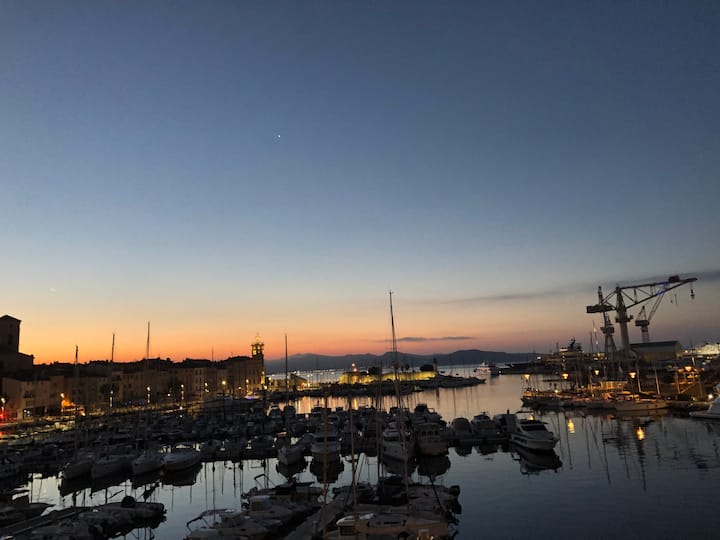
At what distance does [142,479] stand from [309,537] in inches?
878

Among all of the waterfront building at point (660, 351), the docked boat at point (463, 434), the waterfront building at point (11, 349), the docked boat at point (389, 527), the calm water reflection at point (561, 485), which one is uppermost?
the waterfront building at point (11, 349)

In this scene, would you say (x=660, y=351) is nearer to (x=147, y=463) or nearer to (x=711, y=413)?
(x=711, y=413)

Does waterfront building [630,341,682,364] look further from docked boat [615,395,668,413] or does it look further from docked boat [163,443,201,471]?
docked boat [163,443,201,471]

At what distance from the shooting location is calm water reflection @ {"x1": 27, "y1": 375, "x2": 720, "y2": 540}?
76.3ft

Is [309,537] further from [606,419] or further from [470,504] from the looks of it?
[606,419]

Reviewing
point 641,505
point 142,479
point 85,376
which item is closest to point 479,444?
point 641,505

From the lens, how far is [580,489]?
29.0 meters

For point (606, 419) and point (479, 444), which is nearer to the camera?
point (479, 444)

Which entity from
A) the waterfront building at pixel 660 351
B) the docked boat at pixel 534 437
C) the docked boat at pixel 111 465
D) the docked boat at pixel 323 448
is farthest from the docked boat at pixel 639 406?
the waterfront building at pixel 660 351

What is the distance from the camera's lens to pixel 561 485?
30188mm

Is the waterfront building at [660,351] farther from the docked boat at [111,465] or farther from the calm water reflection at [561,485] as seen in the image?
the docked boat at [111,465]

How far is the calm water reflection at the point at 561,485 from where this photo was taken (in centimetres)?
2327

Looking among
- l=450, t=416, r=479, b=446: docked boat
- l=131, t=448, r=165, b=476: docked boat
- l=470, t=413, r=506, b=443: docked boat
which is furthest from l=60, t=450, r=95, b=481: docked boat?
l=470, t=413, r=506, b=443: docked boat

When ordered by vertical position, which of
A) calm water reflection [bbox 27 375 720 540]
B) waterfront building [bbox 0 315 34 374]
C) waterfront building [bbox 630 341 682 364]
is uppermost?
waterfront building [bbox 0 315 34 374]
